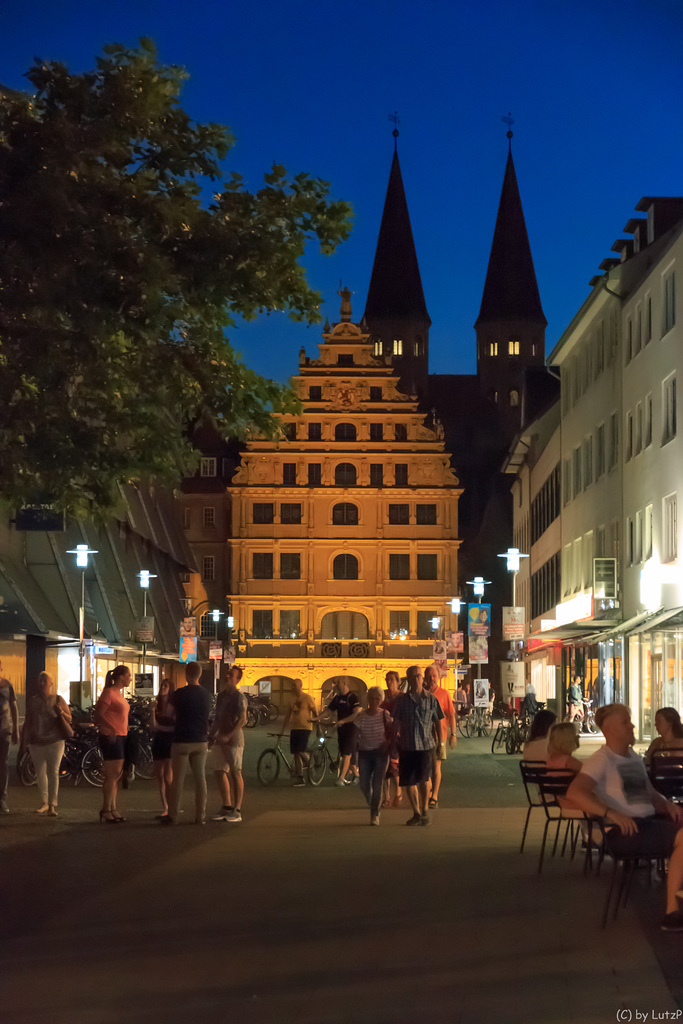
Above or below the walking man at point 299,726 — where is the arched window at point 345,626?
above

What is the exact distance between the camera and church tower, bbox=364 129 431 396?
116 m

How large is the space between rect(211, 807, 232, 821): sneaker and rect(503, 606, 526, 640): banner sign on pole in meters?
27.7

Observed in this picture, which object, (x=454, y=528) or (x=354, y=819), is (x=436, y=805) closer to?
(x=354, y=819)

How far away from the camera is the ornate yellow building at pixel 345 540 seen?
254ft

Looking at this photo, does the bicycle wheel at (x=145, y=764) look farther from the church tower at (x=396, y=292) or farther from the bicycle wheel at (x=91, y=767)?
the church tower at (x=396, y=292)

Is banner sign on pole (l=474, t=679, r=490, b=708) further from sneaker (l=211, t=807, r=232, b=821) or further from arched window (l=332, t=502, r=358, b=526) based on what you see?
arched window (l=332, t=502, r=358, b=526)

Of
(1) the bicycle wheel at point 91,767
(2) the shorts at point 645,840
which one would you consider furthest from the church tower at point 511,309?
(2) the shorts at point 645,840

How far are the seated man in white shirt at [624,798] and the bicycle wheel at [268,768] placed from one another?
576 inches

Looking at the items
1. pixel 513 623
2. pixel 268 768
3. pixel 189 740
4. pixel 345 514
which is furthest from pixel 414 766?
pixel 345 514

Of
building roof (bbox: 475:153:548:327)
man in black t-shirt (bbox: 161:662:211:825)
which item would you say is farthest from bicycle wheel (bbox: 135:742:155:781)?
building roof (bbox: 475:153:548:327)

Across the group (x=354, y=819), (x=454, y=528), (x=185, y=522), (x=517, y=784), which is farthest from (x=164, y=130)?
(x=185, y=522)

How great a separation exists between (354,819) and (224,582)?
71441 mm

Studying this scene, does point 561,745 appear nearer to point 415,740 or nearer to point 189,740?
point 415,740

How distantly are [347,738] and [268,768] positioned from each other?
69.2 inches
